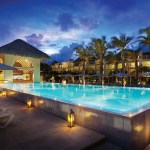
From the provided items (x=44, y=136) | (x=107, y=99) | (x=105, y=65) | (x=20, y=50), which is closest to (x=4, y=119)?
(x=44, y=136)

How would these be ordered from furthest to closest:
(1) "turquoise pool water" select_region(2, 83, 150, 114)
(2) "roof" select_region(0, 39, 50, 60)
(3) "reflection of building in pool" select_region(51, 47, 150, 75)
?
(3) "reflection of building in pool" select_region(51, 47, 150, 75), (2) "roof" select_region(0, 39, 50, 60), (1) "turquoise pool water" select_region(2, 83, 150, 114)

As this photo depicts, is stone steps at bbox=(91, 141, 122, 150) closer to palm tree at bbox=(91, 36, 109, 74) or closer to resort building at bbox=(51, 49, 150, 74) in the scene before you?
palm tree at bbox=(91, 36, 109, 74)

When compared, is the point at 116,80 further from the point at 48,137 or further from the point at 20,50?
the point at 48,137

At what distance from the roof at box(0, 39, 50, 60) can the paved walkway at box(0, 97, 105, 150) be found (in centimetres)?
1738

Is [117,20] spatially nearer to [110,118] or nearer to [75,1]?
[75,1]

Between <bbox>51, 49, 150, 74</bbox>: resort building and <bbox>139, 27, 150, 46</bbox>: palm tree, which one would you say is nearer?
<bbox>139, 27, 150, 46</bbox>: palm tree

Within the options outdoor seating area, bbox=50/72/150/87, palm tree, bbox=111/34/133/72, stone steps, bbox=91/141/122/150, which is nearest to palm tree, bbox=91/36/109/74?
palm tree, bbox=111/34/133/72

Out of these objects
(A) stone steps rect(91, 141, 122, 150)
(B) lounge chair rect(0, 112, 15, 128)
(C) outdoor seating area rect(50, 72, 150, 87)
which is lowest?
(A) stone steps rect(91, 141, 122, 150)

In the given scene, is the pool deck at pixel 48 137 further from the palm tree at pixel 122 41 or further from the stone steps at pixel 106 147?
the palm tree at pixel 122 41

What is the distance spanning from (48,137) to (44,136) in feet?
0.43

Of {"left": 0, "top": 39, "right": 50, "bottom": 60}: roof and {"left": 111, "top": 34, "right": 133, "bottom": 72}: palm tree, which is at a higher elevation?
{"left": 111, "top": 34, "right": 133, "bottom": 72}: palm tree

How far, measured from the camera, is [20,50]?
74.6 ft

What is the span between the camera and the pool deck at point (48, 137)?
3.78 metres

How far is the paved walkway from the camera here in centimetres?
378
